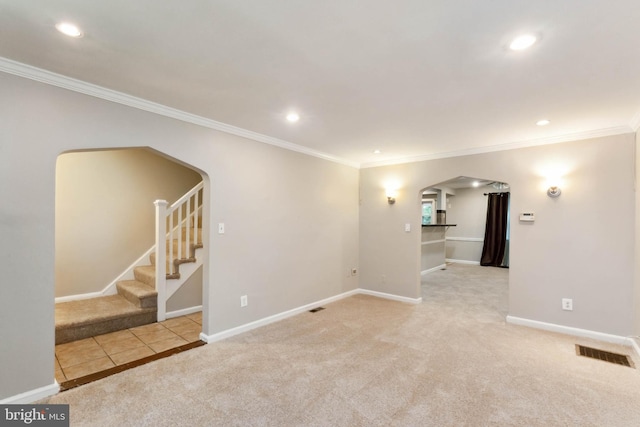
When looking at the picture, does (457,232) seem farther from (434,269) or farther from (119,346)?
(119,346)

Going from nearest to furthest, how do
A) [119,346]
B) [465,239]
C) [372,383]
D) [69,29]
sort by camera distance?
[69,29] < [372,383] < [119,346] < [465,239]

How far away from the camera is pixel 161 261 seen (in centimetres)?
382

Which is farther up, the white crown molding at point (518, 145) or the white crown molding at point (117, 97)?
the white crown molding at point (117, 97)

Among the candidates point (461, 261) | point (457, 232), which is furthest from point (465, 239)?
point (461, 261)

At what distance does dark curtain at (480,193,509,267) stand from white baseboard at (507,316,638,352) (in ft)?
16.7

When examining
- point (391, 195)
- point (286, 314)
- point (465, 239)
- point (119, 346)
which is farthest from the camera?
point (465, 239)

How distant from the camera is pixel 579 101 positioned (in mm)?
2580

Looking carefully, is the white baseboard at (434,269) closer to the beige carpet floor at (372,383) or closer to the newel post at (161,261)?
the beige carpet floor at (372,383)

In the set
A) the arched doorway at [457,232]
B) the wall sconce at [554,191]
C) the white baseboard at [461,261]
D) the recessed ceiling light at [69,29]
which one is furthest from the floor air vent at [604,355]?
the white baseboard at [461,261]

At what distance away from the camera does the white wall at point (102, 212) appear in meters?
4.06

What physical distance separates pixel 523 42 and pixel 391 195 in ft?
11.0

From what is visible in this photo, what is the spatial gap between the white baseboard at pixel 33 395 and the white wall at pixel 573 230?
4.83 m

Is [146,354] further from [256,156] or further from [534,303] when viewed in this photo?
[534,303]

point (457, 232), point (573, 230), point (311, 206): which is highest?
point (311, 206)
